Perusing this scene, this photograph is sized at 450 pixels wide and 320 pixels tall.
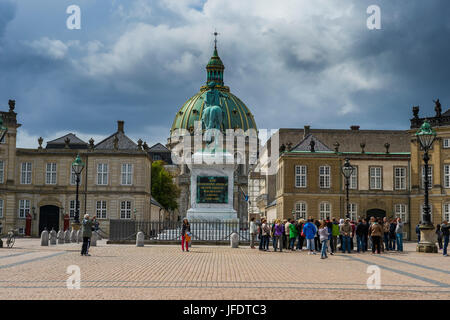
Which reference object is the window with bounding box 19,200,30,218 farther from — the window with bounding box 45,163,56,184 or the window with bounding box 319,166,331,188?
the window with bounding box 319,166,331,188

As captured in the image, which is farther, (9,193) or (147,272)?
(9,193)

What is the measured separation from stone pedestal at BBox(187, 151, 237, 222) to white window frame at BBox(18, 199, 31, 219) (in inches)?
1086

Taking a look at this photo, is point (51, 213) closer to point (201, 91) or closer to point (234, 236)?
point (234, 236)

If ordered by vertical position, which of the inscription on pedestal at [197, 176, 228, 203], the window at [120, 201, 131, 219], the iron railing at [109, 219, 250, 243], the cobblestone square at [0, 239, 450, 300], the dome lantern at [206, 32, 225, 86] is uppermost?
the dome lantern at [206, 32, 225, 86]

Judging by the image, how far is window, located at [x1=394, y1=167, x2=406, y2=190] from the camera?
60.4m

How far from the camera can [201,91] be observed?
164 meters

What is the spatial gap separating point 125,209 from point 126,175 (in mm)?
3393

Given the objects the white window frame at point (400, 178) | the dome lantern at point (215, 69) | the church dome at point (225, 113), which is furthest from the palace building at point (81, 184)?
the dome lantern at point (215, 69)

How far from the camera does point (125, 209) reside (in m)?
61.1

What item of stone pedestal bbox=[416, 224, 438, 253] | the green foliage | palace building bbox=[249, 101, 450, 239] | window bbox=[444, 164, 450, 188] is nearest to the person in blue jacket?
stone pedestal bbox=[416, 224, 438, 253]

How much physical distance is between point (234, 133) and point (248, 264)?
12837cm

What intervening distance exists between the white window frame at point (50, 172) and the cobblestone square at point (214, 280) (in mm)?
40537

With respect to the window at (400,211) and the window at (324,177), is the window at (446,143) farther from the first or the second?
the window at (324,177)
